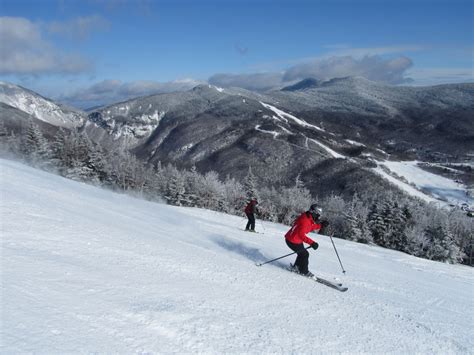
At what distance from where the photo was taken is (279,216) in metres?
75.3

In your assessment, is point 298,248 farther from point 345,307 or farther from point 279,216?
point 279,216

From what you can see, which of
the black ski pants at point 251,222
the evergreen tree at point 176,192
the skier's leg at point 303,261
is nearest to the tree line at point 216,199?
the evergreen tree at point 176,192

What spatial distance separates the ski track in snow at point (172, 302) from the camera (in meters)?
5.15

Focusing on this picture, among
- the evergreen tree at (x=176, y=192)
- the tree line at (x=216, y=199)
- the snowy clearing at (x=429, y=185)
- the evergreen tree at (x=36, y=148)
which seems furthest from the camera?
the snowy clearing at (x=429, y=185)

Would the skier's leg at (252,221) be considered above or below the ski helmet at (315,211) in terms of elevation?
below

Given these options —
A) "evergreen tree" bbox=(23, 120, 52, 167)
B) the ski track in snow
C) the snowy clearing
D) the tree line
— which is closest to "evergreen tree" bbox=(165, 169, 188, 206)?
the tree line

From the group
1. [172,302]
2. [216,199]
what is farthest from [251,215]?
[216,199]

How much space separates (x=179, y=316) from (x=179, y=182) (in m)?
57.7

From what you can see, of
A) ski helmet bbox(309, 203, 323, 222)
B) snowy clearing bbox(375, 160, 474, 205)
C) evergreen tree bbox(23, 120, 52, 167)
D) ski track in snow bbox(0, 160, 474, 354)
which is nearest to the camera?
ski track in snow bbox(0, 160, 474, 354)

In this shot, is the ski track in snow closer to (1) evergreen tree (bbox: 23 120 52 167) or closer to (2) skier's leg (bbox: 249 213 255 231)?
(2) skier's leg (bbox: 249 213 255 231)

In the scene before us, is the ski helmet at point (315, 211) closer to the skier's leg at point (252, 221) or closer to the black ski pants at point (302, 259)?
the black ski pants at point (302, 259)

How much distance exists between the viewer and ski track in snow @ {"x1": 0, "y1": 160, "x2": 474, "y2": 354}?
16.9 ft

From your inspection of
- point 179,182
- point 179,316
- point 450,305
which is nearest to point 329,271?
point 450,305

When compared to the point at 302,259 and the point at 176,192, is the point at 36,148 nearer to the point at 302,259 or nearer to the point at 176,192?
the point at 176,192
